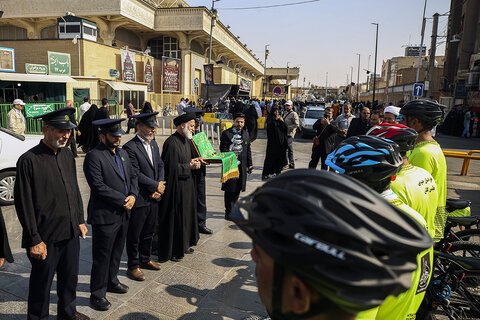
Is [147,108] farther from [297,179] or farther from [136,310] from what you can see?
[297,179]

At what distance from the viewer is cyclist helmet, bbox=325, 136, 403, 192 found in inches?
71.0

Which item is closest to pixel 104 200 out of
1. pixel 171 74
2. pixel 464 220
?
pixel 464 220

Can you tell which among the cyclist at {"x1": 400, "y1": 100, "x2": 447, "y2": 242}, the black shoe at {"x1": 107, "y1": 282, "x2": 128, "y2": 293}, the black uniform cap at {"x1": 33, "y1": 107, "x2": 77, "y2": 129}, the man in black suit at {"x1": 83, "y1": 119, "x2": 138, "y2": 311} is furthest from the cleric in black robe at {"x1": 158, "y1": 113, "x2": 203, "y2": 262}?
the cyclist at {"x1": 400, "y1": 100, "x2": 447, "y2": 242}

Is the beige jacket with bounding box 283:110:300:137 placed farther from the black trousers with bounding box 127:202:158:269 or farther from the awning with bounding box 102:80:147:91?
the awning with bounding box 102:80:147:91

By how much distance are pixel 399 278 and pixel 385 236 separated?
0.13m

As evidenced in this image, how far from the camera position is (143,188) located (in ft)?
14.1

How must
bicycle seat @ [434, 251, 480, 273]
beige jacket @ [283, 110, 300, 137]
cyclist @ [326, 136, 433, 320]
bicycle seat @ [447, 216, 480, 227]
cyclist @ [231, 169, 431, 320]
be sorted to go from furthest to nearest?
beige jacket @ [283, 110, 300, 137], bicycle seat @ [447, 216, 480, 227], bicycle seat @ [434, 251, 480, 273], cyclist @ [326, 136, 433, 320], cyclist @ [231, 169, 431, 320]

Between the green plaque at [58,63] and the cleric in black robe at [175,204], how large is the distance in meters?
21.3

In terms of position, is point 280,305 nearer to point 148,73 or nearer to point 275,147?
point 275,147

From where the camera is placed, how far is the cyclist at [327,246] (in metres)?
0.90

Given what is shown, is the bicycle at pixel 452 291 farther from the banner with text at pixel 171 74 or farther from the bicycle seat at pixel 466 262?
the banner with text at pixel 171 74

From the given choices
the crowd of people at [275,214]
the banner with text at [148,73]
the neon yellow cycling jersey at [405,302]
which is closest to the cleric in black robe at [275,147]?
the crowd of people at [275,214]

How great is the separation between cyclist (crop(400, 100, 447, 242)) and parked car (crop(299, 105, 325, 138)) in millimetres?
15264

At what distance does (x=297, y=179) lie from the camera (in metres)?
1.03
